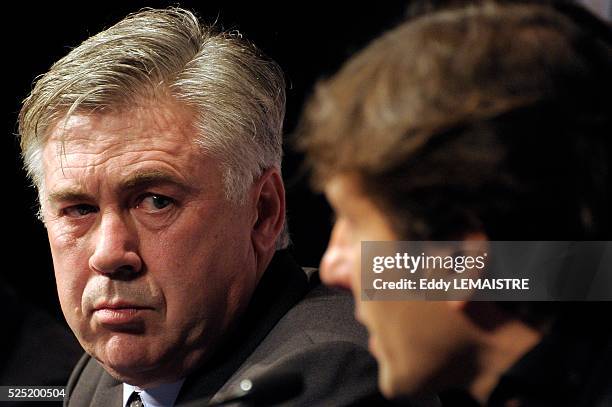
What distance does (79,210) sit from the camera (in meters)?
1.81

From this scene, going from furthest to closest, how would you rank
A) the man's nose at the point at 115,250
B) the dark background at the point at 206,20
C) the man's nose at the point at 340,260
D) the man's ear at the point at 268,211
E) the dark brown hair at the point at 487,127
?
the dark background at the point at 206,20 < the man's ear at the point at 268,211 < the man's nose at the point at 115,250 < the man's nose at the point at 340,260 < the dark brown hair at the point at 487,127

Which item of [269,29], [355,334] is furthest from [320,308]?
[269,29]

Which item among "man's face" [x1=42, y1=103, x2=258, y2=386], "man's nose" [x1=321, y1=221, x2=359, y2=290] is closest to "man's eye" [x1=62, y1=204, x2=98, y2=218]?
"man's face" [x1=42, y1=103, x2=258, y2=386]

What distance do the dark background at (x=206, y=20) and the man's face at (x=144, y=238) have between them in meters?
0.25

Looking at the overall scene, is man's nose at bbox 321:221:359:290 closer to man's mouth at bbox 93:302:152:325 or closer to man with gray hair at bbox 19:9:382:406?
man with gray hair at bbox 19:9:382:406

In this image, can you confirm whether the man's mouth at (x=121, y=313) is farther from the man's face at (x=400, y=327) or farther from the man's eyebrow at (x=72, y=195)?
the man's face at (x=400, y=327)

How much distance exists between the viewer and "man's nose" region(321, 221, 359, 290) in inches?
47.6

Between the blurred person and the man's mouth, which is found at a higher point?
the blurred person

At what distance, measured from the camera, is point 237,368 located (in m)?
1.80

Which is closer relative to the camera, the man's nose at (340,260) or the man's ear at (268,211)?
the man's nose at (340,260)

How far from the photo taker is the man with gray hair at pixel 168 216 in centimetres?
175

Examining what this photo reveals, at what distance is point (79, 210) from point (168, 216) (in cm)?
17

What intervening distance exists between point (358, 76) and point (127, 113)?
2.49ft

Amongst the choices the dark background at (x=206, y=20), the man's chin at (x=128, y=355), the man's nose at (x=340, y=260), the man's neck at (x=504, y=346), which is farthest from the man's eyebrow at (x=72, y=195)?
the man's neck at (x=504, y=346)
